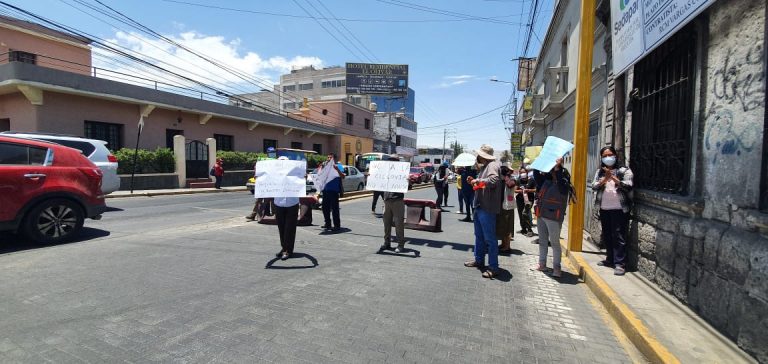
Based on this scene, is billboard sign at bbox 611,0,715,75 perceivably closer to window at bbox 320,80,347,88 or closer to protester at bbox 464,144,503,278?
protester at bbox 464,144,503,278

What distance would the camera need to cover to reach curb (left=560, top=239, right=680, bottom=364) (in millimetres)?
3326

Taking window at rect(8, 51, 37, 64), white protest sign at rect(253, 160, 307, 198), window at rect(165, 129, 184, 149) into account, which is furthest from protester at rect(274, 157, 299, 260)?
window at rect(8, 51, 37, 64)

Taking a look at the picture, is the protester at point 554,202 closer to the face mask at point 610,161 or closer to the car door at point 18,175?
the face mask at point 610,161

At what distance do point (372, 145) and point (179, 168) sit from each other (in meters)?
29.4

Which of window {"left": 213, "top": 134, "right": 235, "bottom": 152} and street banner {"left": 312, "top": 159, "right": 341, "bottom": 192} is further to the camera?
window {"left": 213, "top": 134, "right": 235, "bottom": 152}

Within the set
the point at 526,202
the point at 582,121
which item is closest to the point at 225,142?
the point at 526,202

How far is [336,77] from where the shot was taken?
242 ft

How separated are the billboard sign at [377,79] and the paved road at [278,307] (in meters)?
43.5

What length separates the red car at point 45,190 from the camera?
6301mm

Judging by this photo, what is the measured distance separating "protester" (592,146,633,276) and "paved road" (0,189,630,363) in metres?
0.76

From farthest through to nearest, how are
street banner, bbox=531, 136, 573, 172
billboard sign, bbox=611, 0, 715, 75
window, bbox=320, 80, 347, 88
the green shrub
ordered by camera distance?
window, bbox=320, 80, 347, 88 < the green shrub < street banner, bbox=531, 136, 573, 172 < billboard sign, bbox=611, 0, 715, 75

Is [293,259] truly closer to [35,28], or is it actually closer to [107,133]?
[107,133]

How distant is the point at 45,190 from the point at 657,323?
8.81m

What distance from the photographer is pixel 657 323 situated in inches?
154
